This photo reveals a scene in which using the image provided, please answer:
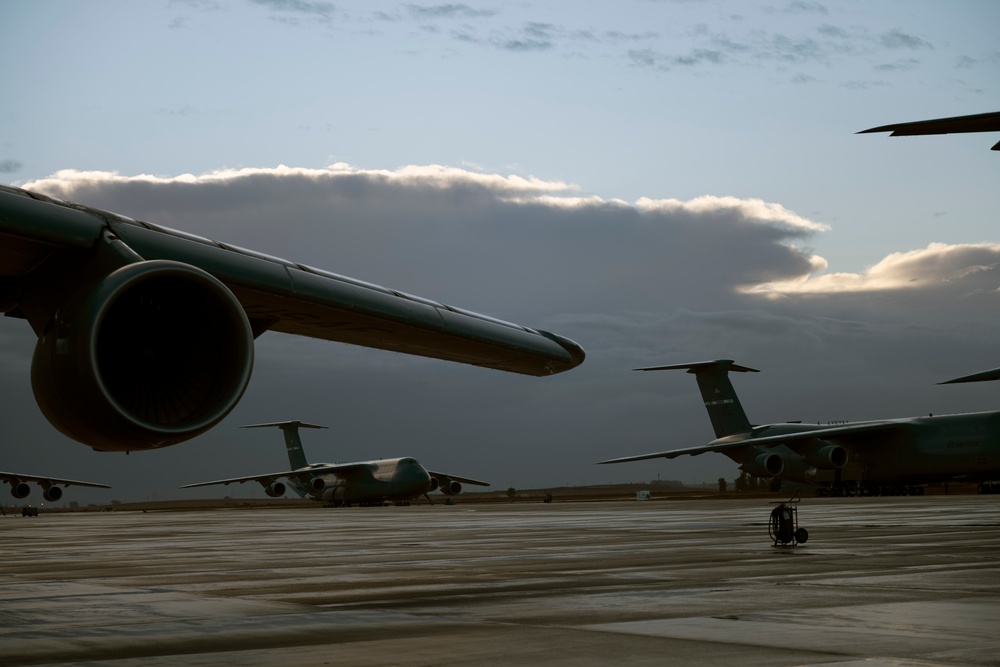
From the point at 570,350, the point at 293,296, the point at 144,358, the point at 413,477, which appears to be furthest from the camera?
the point at 413,477

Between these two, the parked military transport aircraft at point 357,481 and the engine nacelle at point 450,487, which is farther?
the engine nacelle at point 450,487

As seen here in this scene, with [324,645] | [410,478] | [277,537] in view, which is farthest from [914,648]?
[410,478]

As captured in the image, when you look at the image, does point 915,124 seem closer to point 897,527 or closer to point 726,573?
point 726,573

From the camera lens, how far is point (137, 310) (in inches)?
311

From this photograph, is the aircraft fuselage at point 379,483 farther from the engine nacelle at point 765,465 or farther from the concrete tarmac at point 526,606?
the concrete tarmac at point 526,606

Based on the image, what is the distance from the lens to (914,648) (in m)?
6.01

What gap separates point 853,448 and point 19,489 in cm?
4699

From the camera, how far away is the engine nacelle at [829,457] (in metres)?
55.1

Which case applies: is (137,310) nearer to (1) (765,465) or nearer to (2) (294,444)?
(1) (765,465)

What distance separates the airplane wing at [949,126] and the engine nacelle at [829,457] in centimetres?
4728

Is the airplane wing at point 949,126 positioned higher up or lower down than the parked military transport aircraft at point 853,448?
higher up

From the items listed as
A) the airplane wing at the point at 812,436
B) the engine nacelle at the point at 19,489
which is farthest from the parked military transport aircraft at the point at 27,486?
the airplane wing at the point at 812,436

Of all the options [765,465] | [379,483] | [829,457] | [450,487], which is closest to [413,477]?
[379,483]

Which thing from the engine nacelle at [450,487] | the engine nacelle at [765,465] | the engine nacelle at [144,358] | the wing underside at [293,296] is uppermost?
the wing underside at [293,296]
